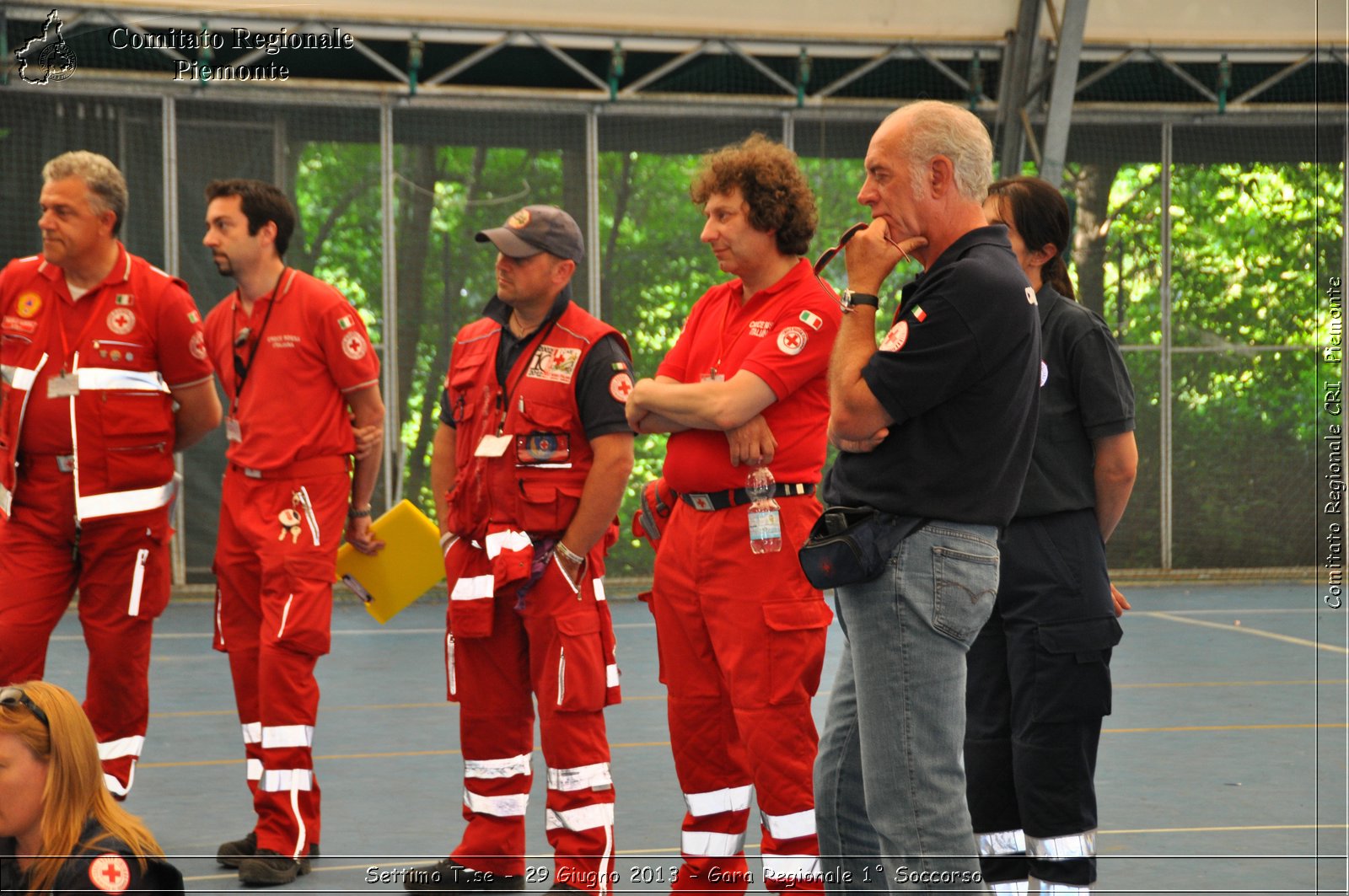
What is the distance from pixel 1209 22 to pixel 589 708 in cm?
1092

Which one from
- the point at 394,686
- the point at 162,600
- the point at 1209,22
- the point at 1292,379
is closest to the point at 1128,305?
the point at 1292,379

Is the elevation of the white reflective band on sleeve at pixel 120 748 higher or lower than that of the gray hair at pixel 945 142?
lower

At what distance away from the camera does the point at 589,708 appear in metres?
4.34

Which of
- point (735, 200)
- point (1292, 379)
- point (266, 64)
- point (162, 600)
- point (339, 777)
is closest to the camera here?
point (735, 200)

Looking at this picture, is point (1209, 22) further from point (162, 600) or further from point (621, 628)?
point (162, 600)

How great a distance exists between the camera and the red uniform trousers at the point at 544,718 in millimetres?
4312

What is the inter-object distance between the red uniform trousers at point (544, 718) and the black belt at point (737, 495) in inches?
25.1

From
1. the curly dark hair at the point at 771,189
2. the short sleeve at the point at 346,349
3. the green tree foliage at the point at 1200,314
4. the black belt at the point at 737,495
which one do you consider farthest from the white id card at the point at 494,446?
the green tree foliage at the point at 1200,314

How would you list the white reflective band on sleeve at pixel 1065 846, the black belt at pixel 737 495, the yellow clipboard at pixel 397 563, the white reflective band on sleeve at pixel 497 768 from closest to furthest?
1. the white reflective band on sleeve at pixel 1065 846
2. the black belt at pixel 737 495
3. the white reflective band on sleeve at pixel 497 768
4. the yellow clipboard at pixel 397 563

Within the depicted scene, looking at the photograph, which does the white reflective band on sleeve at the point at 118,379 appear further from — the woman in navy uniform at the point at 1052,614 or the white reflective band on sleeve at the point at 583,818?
the woman in navy uniform at the point at 1052,614

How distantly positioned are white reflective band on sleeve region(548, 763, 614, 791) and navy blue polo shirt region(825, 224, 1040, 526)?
1.76m

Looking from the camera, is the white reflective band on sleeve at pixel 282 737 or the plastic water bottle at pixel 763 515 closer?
the plastic water bottle at pixel 763 515

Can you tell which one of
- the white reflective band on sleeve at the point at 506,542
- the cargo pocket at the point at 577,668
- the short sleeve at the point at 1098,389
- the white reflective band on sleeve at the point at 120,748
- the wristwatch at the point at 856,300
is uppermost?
the wristwatch at the point at 856,300

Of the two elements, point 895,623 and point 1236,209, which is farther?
point 1236,209
